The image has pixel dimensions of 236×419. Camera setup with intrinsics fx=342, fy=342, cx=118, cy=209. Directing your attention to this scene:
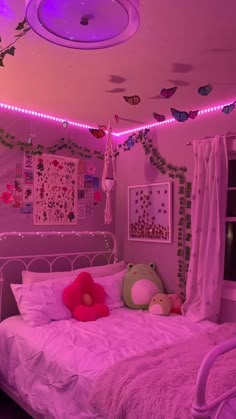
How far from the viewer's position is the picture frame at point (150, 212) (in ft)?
10.6

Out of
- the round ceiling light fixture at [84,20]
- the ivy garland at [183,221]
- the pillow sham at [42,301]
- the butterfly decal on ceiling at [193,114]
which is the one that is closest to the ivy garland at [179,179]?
the ivy garland at [183,221]

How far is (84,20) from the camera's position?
1.25 m

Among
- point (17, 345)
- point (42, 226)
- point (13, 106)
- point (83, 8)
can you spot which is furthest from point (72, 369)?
point (13, 106)

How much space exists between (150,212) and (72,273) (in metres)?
0.98

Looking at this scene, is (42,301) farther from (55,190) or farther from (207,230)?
(207,230)

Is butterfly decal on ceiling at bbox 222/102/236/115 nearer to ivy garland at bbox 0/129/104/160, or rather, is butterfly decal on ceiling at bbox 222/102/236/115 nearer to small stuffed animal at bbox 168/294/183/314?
ivy garland at bbox 0/129/104/160

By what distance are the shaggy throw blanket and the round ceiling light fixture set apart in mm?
1481

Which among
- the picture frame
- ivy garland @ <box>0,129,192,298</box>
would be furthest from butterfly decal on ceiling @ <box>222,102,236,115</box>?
the picture frame

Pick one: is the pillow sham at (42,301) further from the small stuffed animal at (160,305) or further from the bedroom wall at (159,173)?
the bedroom wall at (159,173)

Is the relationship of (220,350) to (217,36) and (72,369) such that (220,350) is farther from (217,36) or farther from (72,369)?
(217,36)

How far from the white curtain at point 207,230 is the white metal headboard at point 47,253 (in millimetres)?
960

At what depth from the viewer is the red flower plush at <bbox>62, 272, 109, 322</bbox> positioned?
267 centimetres

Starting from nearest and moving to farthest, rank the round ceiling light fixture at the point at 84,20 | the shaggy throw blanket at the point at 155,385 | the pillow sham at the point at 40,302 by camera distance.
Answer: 1. the round ceiling light fixture at the point at 84,20
2. the shaggy throw blanket at the point at 155,385
3. the pillow sham at the point at 40,302

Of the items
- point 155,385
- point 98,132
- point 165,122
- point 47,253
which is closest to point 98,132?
point 98,132
